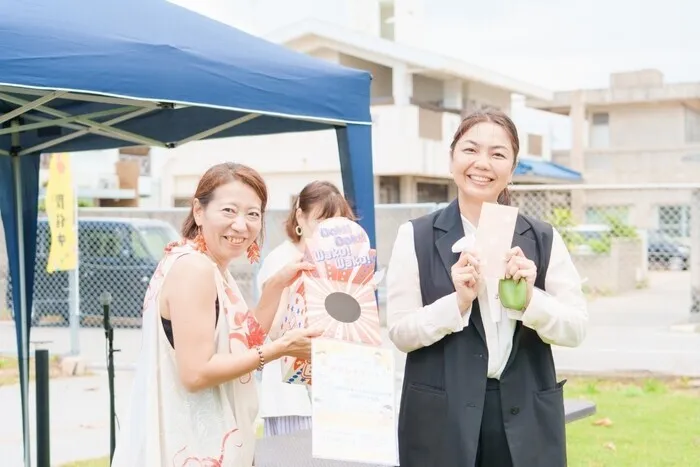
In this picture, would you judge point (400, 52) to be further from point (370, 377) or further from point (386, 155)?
point (370, 377)

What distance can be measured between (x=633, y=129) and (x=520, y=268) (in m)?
30.6

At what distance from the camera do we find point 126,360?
897 centimetres

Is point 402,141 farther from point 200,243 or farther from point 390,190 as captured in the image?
point 200,243

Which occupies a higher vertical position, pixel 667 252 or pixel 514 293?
pixel 514 293

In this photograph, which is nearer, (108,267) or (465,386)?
(465,386)

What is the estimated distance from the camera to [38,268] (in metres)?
11.9

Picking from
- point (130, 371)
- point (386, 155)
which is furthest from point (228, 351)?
point (386, 155)

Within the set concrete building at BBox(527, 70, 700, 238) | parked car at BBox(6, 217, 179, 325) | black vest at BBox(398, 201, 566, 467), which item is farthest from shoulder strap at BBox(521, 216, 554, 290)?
concrete building at BBox(527, 70, 700, 238)

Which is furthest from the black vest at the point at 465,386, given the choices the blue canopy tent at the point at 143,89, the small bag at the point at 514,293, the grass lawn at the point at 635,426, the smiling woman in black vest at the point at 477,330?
the grass lawn at the point at 635,426

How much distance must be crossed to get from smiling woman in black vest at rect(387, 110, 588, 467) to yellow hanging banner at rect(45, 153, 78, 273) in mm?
6520

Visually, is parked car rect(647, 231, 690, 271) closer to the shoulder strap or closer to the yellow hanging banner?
the yellow hanging banner

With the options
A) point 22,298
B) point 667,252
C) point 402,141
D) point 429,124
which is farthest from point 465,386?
point 429,124

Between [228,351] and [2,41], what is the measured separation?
1.34 metres

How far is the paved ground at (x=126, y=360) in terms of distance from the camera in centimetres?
597
